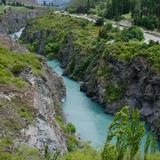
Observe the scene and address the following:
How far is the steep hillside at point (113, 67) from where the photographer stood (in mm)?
86375

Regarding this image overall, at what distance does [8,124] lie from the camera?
170ft

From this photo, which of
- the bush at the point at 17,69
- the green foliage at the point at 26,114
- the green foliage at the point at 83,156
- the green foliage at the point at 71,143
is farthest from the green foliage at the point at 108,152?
the bush at the point at 17,69

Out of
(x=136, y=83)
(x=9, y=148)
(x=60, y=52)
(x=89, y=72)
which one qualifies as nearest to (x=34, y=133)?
(x=9, y=148)


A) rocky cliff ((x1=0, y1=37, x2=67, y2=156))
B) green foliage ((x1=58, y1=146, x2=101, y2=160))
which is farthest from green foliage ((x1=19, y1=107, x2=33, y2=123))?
green foliage ((x1=58, y1=146, x2=101, y2=160))

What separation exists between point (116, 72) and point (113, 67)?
5.37 feet

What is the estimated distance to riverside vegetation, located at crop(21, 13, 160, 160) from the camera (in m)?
46.3

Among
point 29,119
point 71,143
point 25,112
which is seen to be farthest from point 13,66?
point 29,119

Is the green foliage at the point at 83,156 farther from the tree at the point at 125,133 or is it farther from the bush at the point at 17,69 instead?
the bush at the point at 17,69

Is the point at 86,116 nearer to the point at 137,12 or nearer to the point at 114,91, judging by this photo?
the point at 114,91

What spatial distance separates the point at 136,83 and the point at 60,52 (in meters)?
49.0

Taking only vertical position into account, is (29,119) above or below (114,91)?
above

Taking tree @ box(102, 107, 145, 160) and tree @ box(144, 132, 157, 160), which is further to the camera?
tree @ box(144, 132, 157, 160)

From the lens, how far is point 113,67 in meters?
97.6

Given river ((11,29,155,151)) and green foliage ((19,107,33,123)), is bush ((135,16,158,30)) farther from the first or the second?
green foliage ((19,107,33,123))
